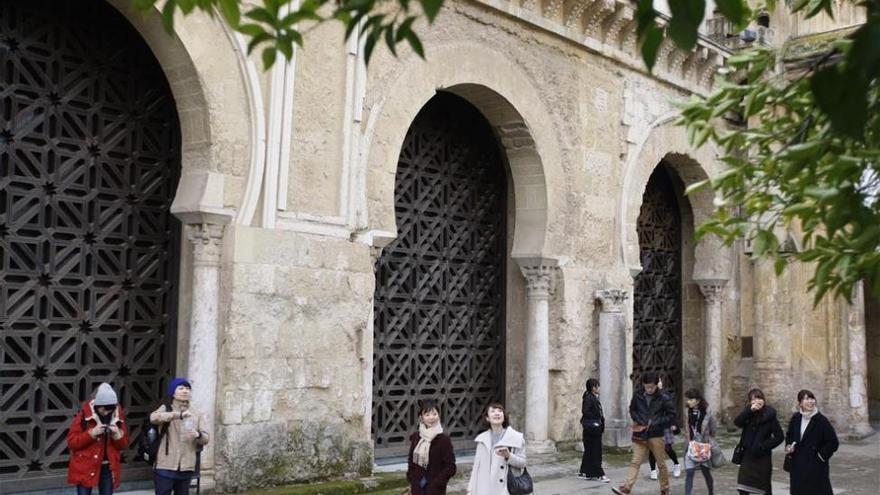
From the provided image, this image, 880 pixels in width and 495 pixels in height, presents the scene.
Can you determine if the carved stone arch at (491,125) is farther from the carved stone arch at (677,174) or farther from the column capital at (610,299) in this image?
the carved stone arch at (677,174)

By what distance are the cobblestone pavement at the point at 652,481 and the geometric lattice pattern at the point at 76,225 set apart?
3.22 metres

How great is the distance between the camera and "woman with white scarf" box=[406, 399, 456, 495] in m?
5.71

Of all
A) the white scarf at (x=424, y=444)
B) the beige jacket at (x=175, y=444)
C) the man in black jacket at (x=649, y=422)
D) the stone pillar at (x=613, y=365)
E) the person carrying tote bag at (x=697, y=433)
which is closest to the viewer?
the white scarf at (x=424, y=444)

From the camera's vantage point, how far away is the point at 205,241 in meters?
7.52

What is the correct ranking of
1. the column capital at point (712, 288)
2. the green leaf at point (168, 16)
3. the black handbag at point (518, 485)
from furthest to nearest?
the column capital at point (712, 288)
the black handbag at point (518, 485)
the green leaf at point (168, 16)

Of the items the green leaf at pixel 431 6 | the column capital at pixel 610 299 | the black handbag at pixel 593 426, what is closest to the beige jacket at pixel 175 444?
the black handbag at pixel 593 426

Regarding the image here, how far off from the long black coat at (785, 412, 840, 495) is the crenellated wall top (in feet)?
15.4

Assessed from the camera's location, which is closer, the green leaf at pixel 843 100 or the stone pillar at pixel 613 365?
the green leaf at pixel 843 100

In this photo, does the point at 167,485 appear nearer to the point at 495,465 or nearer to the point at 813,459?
the point at 495,465

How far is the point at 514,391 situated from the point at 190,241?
4907 mm

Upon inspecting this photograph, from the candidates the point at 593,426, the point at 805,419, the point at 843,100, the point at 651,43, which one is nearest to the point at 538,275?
the point at 593,426

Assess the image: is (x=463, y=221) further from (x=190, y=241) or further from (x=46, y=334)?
(x=46, y=334)

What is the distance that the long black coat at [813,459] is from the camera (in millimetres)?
6695

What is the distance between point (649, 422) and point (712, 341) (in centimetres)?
593
